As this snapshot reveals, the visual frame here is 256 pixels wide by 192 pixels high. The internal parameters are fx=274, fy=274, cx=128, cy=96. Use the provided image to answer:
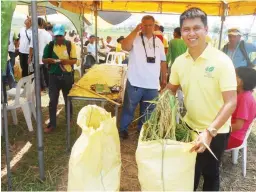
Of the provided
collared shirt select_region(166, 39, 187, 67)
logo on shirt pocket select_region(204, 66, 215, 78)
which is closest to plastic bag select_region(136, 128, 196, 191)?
logo on shirt pocket select_region(204, 66, 215, 78)

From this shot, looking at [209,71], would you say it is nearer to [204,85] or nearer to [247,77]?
[204,85]

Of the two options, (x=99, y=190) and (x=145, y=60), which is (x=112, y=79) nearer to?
(x=145, y=60)

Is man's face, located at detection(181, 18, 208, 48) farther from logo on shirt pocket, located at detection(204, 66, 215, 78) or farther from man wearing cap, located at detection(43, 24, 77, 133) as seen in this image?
man wearing cap, located at detection(43, 24, 77, 133)

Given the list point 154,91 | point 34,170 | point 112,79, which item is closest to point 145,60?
point 154,91

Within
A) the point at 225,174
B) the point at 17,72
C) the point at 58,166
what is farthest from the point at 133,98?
the point at 17,72

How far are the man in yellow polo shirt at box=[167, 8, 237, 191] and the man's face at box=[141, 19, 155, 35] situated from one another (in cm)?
183

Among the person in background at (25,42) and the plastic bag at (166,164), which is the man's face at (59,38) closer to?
the person in background at (25,42)

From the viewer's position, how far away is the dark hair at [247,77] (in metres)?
2.73

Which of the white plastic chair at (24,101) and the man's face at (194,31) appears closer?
the man's face at (194,31)

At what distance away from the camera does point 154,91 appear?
12.6 feet

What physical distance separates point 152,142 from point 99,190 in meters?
0.66

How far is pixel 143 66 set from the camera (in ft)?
12.2

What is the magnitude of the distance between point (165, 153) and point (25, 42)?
18.0ft

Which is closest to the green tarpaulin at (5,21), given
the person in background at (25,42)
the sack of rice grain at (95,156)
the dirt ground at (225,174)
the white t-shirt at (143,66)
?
the sack of rice grain at (95,156)
